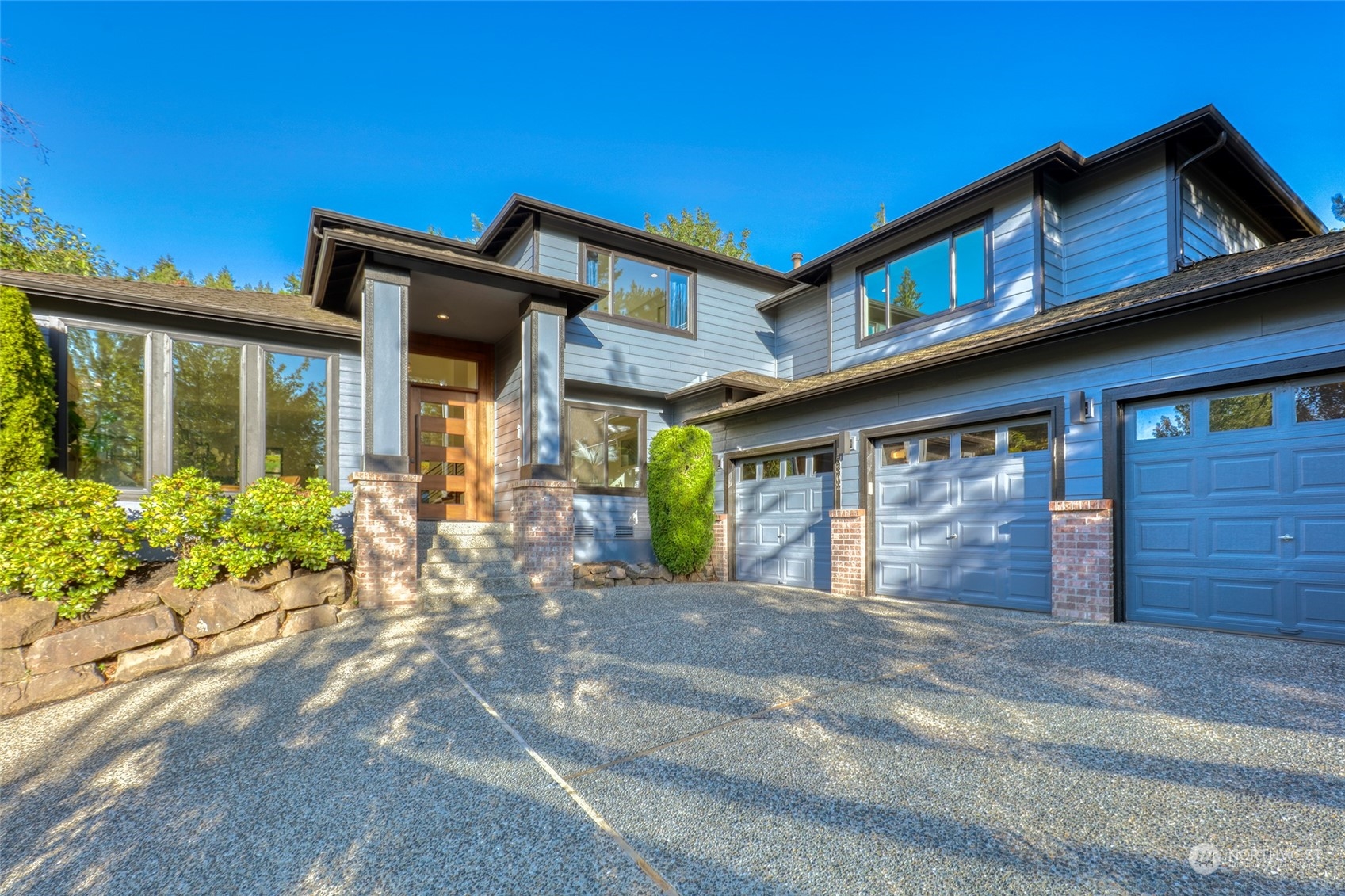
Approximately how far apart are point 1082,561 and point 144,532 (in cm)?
868

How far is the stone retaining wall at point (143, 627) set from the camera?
15.0ft

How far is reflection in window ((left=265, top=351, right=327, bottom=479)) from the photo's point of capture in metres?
8.20

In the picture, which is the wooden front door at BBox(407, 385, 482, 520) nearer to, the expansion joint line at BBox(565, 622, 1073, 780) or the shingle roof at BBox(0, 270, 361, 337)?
the shingle roof at BBox(0, 270, 361, 337)

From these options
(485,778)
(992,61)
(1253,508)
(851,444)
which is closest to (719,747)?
(485,778)

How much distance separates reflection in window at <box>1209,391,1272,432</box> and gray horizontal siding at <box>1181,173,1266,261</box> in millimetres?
3062

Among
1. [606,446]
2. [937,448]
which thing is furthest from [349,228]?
[937,448]

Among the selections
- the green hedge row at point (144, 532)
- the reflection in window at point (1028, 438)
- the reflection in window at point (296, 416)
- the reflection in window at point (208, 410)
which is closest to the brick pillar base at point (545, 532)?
the green hedge row at point (144, 532)

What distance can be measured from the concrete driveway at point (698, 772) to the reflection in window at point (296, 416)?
3.78 meters

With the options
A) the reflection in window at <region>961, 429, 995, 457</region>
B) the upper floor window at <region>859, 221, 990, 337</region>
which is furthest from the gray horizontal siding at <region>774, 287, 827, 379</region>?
the reflection in window at <region>961, 429, 995, 457</region>

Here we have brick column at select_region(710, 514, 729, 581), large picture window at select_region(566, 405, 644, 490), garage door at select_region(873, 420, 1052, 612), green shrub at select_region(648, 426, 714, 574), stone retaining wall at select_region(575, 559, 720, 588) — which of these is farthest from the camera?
brick column at select_region(710, 514, 729, 581)

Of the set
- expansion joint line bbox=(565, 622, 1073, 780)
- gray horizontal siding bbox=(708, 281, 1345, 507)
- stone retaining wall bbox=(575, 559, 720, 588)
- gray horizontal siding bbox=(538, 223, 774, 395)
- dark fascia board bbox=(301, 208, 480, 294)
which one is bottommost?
stone retaining wall bbox=(575, 559, 720, 588)

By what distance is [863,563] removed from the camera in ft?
26.5

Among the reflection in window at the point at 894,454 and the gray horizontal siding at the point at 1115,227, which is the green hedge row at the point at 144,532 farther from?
the gray horizontal siding at the point at 1115,227

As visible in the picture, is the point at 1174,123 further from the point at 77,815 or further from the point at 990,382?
the point at 77,815
